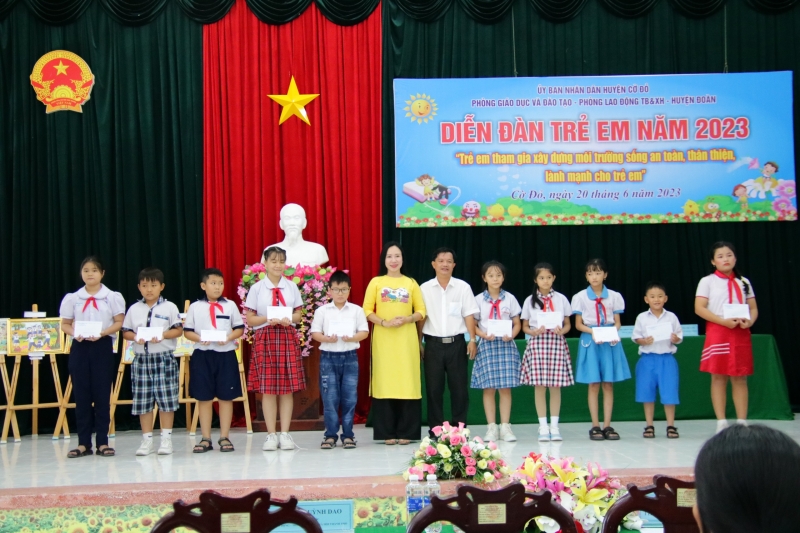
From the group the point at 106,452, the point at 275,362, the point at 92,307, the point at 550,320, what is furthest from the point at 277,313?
the point at 550,320

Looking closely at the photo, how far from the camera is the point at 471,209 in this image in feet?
22.4

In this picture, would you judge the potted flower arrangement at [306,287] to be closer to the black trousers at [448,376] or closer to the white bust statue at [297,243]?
the white bust statue at [297,243]

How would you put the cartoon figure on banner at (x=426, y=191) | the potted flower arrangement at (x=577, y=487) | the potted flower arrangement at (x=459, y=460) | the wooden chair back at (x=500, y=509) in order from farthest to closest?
the cartoon figure on banner at (x=426, y=191), the potted flower arrangement at (x=459, y=460), the potted flower arrangement at (x=577, y=487), the wooden chair back at (x=500, y=509)

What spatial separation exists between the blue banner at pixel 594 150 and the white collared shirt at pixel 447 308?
48.1 inches

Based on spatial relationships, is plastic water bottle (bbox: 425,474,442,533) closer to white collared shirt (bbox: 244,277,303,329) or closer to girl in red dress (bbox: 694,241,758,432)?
white collared shirt (bbox: 244,277,303,329)

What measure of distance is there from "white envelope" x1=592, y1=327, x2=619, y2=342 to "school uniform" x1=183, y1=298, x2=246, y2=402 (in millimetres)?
2424

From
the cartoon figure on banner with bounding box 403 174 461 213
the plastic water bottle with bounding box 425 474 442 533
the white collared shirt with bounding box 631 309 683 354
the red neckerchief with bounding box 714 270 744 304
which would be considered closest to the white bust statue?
the cartoon figure on banner with bounding box 403 174 461 213

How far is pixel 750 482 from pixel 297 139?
6.18 meters

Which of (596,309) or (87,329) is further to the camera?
(596,309)

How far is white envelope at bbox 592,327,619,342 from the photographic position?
219 inches

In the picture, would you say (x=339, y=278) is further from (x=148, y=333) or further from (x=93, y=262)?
(x=93, y=262)

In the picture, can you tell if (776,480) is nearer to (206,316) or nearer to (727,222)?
(206,316)

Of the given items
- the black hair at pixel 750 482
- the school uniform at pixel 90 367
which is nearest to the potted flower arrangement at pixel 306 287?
the school uniform at pixel 90 367

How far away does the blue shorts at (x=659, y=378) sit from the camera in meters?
5.64
